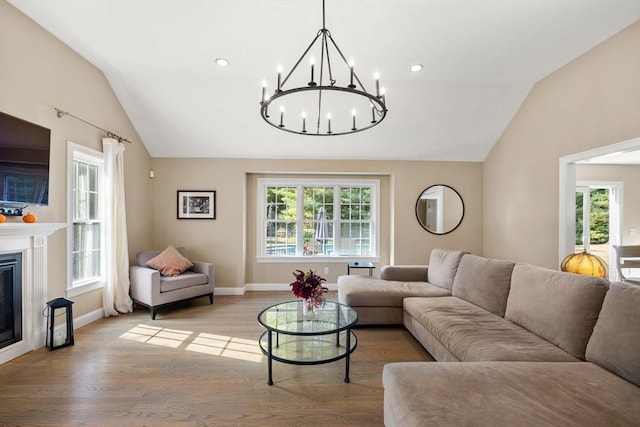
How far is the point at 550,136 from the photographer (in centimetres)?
367

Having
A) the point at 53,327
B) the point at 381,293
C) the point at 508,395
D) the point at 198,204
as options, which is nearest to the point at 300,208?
the point at 198,204

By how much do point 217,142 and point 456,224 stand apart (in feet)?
14.3

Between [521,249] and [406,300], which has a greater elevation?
[521,249]

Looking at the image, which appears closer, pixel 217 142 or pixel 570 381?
pixel 570 381

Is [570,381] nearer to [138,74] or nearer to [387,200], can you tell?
[387,200]

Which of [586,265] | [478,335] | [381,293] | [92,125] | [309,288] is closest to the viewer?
[478,335]

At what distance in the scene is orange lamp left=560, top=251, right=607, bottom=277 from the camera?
9.21ft

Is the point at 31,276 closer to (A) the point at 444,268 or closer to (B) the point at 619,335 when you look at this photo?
(A) the point at 444,268

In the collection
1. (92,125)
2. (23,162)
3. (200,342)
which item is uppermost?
(92,125)

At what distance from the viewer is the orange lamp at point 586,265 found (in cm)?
281

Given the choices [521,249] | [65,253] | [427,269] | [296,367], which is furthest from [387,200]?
[65,253]

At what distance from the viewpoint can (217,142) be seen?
476 centimetres

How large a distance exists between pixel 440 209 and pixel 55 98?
5521mm

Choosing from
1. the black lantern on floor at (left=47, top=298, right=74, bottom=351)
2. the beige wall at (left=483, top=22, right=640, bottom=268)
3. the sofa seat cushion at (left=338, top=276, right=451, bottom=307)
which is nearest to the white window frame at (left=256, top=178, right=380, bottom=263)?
the sofa seat cushion at (left=338, top=276, right=451, bottom=307)
